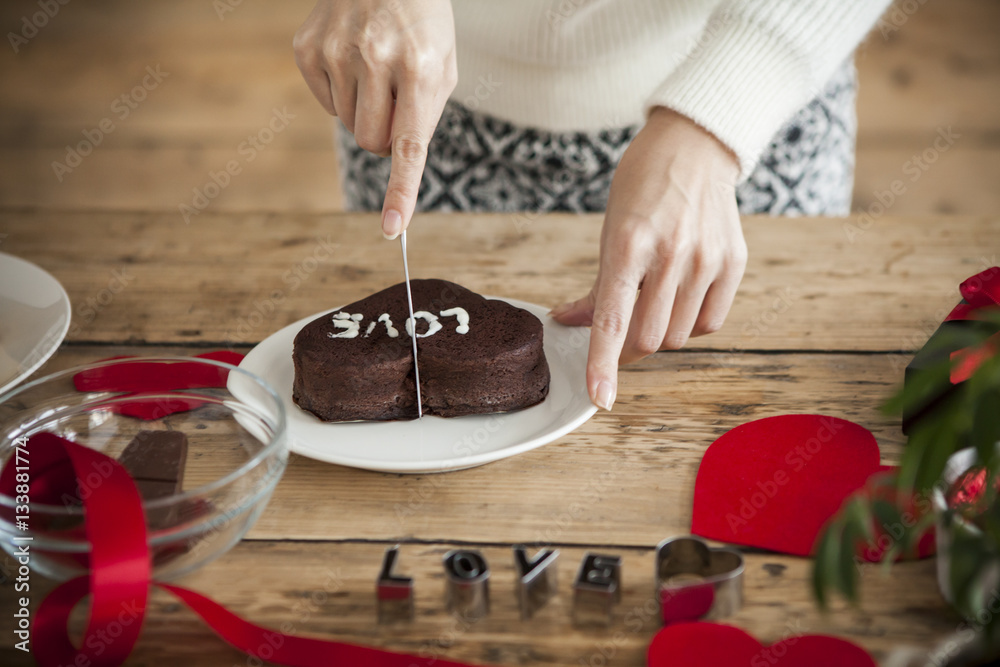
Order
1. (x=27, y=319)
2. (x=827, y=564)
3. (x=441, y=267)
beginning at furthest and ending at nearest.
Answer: (x=441, y=267), (x=27, y=319), (x=827, y=564)

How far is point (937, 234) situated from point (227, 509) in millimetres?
1192

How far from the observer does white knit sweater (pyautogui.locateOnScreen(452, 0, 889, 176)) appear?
1058 mm

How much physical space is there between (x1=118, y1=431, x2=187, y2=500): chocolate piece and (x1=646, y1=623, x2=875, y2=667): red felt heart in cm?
47

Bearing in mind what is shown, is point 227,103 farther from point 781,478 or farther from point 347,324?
point 781,478

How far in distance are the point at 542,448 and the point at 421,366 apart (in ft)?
0.56

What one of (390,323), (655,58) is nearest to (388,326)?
(390,323)

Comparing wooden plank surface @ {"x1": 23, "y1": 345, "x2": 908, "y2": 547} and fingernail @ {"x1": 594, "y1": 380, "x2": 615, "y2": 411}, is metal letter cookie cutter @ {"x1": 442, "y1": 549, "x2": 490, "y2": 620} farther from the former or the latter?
fingernail @ {"x1": 594, "y1": 380, "x2": 615, "y2": 411}

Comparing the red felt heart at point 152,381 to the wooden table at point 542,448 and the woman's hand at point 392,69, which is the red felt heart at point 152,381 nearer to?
the wooden table at point 542,448

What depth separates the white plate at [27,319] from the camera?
3.26 ft

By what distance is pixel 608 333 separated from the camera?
0.93 metres

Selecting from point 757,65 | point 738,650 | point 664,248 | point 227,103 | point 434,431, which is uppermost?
point 757,65

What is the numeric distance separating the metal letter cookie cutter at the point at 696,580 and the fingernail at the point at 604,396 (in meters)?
0.20

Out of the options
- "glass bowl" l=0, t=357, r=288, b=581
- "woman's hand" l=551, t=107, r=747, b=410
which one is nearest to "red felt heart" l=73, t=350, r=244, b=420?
"glass bowl" l=0, t=357, r=288, b=581

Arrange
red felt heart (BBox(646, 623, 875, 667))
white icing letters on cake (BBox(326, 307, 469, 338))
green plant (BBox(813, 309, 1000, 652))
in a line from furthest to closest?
white icing letters on cake (BBox(326, 307, 469, 338)), red felt heart (BBox(646, 623, 875, 667)), green plant (BBox(813, 309, 1000, 652))
